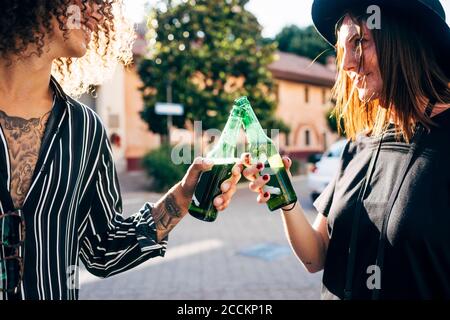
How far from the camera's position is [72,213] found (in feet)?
4.83

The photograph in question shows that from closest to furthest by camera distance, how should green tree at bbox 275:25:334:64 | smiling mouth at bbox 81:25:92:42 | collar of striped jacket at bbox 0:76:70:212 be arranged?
collar of striped jacket at bbox 0:76:70:212 < smiling mouth at bbox 81:25:92:42 < green tree at bbox 275:25:334:64

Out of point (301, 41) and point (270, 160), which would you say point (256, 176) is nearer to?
point (270, 160)

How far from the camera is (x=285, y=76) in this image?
87.5 ft

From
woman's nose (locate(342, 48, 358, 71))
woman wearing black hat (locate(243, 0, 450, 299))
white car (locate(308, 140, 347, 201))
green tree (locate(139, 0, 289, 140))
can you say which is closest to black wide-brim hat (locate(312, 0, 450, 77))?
woman wearing black hat (locate(243, 0, 450, 299))

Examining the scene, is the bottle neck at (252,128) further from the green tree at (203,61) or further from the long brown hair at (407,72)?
the green tree at (203,61)

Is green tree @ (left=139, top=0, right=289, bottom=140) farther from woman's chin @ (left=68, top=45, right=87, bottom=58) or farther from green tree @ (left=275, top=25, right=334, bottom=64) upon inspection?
green tree @ (left=275, top=25, right=334, bottom=64)

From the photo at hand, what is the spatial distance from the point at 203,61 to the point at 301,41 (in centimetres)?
2855

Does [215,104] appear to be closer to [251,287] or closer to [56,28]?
[251,287]

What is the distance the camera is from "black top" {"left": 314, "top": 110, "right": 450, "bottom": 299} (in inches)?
55.9

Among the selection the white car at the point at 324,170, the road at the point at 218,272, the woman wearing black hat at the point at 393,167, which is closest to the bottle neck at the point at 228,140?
the woman wearing black hat at the point at 393,167

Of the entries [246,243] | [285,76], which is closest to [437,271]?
[246,243]

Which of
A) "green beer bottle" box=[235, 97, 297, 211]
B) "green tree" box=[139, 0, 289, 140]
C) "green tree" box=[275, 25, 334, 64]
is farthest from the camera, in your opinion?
"green tree" box=[275, 25, 334, 64]

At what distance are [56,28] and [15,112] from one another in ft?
1.03

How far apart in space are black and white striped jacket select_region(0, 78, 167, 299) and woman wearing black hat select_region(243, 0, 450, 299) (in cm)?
53
